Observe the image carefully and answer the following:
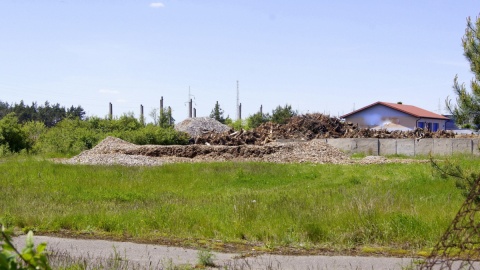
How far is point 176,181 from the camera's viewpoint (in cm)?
1994

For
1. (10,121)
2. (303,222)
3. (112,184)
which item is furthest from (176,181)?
(10,121)

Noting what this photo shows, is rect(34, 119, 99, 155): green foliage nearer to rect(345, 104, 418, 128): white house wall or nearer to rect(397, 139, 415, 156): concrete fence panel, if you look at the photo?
rect(397, 139, 415, 156): concrete fence panel

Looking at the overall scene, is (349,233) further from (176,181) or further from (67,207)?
(176,181)

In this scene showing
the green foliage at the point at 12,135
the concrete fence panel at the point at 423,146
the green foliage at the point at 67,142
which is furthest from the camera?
the green foliage at the point at 67,142

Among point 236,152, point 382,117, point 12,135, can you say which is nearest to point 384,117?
point 382,117

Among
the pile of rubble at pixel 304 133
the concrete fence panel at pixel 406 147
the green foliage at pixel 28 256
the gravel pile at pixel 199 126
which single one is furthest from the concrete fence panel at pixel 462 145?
the green foliage at pixel 28 256

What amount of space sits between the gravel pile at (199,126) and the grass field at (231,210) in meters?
27.3

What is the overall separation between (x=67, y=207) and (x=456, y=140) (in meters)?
23.6

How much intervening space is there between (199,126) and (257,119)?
17.7m

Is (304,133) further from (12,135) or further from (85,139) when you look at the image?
(12,135)

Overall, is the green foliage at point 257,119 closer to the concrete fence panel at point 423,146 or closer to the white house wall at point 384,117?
the white house wall at point 384,117

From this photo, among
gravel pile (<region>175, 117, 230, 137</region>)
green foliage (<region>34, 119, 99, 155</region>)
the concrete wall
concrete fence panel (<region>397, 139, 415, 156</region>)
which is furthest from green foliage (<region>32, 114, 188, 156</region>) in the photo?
concrete fence panel (<region>397, 139, 415, 156</region>)

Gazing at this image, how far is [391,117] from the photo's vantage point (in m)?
58.8

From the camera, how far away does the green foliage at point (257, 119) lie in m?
66.1
